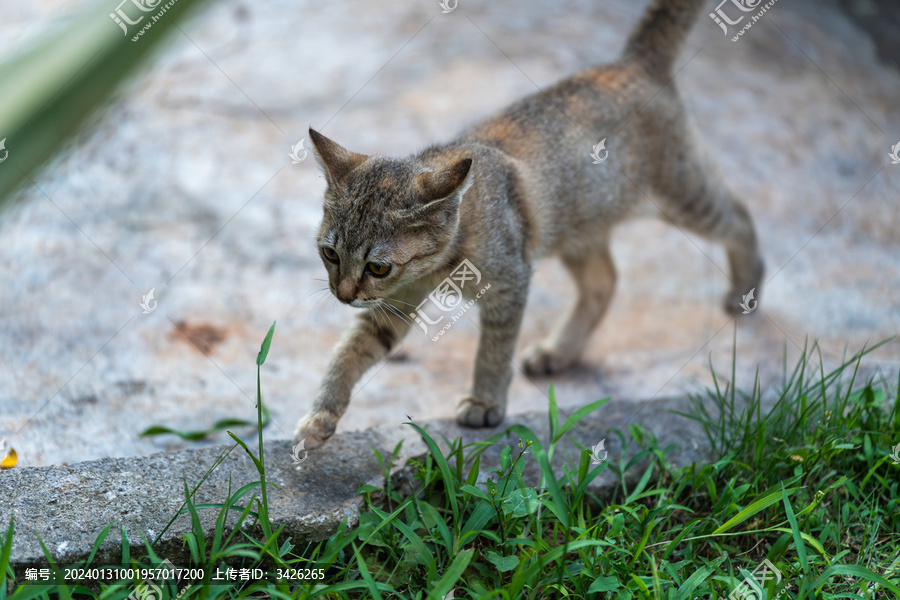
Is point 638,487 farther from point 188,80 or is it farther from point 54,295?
point 188,80

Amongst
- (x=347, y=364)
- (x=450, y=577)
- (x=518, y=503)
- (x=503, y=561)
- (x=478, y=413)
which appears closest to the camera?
(x=450, y=577)

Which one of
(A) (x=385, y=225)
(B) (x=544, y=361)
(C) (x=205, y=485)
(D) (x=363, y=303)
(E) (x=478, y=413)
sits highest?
(A) (x=385, y=225)

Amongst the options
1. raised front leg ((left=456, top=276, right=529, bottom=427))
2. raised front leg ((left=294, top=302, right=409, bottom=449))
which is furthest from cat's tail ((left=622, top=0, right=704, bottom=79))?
raised front leg ((left=294, top=302, right=409, bottom=449))

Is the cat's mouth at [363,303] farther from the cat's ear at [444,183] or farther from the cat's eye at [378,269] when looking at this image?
the cat's ear at [444,183]

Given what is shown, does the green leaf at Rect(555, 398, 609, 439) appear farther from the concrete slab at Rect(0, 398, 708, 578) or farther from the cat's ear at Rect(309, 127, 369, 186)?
the cat's ear at Rect(309, 127, 369, 186)

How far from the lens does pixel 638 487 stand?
3.26m

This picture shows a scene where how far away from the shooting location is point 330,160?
366cm

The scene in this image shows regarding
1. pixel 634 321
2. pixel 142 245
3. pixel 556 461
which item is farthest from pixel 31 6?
pixel 556 461

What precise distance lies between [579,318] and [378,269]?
2.22 metres

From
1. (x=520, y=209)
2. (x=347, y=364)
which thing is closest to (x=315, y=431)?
(x=347, y=364)

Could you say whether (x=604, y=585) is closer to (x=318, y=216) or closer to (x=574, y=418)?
(x=574, y=418)

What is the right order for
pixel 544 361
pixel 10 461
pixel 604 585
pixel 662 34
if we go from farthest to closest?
pixel 544 361, pixel 662 34, pixel 10 461, pixel 604 585

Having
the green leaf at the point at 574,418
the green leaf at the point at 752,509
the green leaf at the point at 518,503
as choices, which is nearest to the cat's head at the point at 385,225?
the green leaf at the point at 574,418

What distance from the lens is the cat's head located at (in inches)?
135
